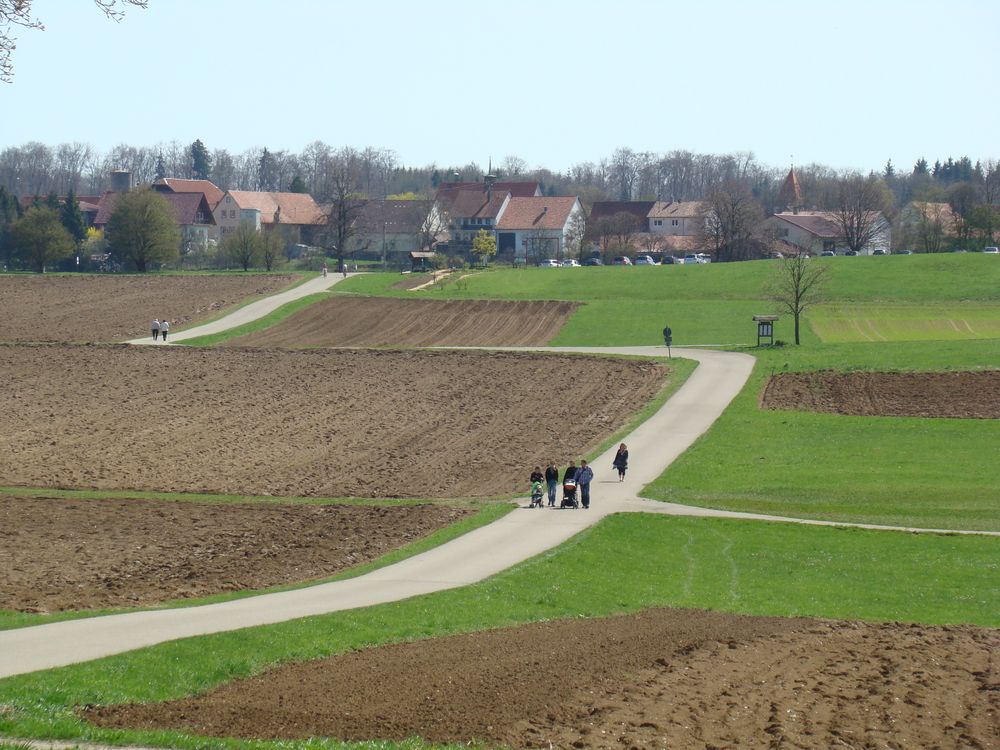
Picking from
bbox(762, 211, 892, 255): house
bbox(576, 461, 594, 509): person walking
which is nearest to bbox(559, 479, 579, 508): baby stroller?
bbox(576, 461, 594, 509): person walking

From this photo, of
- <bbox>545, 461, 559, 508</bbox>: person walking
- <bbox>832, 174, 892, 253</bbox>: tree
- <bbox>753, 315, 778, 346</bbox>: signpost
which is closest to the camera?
<bbox>545, 461, 559, 508</bbox>: person walking

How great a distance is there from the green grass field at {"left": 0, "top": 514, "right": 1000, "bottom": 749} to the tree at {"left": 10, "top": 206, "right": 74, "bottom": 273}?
293ft

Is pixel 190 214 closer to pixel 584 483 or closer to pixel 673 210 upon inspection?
pixel 673 210

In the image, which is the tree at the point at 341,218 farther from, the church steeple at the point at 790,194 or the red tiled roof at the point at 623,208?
the church steeple at the point at 790,194

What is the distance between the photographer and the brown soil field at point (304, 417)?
110ft

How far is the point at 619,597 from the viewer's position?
20.6 meters

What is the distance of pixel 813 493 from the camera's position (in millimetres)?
31766

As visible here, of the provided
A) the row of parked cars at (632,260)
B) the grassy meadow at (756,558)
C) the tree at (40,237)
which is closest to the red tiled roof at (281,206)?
the row of parked cars at (632,260)

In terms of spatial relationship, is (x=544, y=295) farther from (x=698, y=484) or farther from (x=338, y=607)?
(x=338, y=607)

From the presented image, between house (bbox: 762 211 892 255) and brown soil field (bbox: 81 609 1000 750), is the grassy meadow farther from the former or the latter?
house (bbox: 762 211 892 255)

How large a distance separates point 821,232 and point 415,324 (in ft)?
235

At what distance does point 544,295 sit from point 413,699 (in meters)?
68.0

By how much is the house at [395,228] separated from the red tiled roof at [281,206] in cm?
1183

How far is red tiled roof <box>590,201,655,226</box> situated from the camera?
494ft
